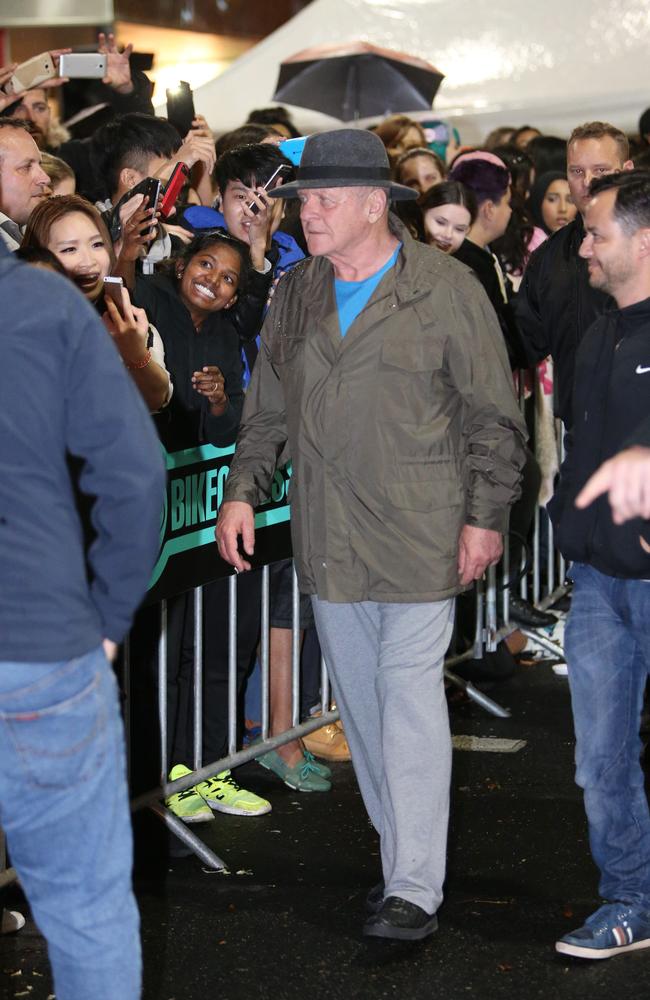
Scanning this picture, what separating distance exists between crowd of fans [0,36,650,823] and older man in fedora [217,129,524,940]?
551mm

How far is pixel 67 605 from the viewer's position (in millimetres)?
2838

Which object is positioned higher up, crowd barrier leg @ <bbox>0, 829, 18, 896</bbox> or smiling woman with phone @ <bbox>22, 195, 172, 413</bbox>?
smiling woman with phone @ <bbox>22, 195, 172, 413</bbox>

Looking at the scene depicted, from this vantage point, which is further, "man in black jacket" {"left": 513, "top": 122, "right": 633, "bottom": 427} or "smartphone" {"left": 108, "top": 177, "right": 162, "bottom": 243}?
"man in black jacket" {"left": 513, "top": 122, "right": 633, "bottom": 427}

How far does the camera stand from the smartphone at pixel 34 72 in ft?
23.0

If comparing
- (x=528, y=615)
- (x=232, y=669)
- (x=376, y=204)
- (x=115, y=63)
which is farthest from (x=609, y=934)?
(x=115, y=63)

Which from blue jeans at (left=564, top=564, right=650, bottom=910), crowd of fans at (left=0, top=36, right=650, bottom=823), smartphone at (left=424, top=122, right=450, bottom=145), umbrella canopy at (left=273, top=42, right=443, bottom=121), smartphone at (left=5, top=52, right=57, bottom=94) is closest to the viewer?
blue jeans at (left=564, top=564, right=650, bottom=910)

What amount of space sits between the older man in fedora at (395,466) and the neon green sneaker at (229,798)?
110cm

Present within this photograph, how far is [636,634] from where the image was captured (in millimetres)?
4312

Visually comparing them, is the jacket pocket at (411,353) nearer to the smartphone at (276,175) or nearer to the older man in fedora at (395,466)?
the older man in fedora at (395,466)

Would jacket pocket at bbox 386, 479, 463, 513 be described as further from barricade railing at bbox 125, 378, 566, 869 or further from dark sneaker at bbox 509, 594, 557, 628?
dark sneaker at bbox 509, 594, 557, 628

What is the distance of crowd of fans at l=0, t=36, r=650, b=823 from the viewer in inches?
195

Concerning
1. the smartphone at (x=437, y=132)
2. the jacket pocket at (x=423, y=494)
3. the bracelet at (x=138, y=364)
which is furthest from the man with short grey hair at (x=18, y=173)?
the smartphone at (x=437, y=132)

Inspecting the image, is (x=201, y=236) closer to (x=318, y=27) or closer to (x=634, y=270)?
(x=634, y=270)

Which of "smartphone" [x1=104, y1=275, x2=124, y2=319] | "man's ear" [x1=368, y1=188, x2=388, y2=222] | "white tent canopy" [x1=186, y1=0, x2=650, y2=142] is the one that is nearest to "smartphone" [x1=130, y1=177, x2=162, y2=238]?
"smartphone" [x1=104, y1=275, x2=124, y2=319]
